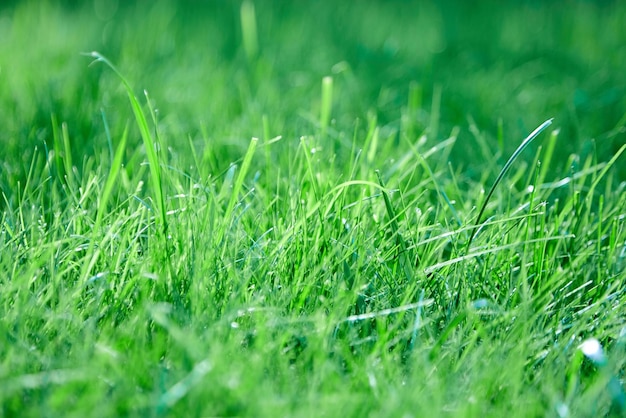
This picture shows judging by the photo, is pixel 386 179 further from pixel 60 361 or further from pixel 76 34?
pixel 76 34

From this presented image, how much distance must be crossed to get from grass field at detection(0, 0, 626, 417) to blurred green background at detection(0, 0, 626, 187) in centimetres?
2

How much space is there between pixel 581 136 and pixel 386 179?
76 cm

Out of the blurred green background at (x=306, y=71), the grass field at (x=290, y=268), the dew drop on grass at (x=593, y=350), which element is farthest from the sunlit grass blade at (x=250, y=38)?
the dew drop on grass at (x=593, y=350)

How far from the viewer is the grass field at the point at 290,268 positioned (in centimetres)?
103

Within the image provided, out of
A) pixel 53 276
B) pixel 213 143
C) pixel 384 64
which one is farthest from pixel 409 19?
pixel 53 276

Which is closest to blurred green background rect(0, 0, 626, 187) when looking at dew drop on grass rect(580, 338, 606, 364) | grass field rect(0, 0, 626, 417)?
grass field rect(0, 0, 626, 417)

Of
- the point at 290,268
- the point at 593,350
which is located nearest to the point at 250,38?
the point at 290,268

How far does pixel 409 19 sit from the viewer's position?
330cm

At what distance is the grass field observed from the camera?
1025 mm

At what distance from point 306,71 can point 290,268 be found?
4.48 feet

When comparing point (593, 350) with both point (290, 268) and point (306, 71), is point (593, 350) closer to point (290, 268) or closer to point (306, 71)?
point (290, 268)

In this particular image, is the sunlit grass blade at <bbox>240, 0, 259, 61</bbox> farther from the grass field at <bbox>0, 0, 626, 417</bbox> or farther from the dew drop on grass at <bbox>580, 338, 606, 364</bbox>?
the dew drop on grass at <bbox>580, 338, 606, 364</bbox>

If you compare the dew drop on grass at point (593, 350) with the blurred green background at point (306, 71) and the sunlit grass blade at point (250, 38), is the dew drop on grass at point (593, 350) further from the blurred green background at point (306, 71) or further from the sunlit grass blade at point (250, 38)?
the sunlit grass blade at point (250, 38)

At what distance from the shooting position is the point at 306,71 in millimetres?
2525
